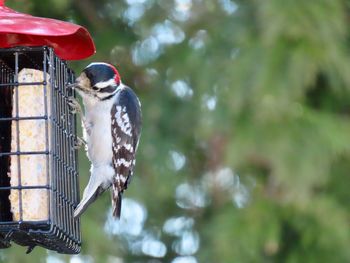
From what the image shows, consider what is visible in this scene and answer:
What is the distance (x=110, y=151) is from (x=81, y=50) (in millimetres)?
798

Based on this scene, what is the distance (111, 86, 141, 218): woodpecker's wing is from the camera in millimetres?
6547

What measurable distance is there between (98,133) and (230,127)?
10.7 feet

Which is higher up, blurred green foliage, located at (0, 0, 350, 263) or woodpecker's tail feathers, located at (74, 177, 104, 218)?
woodpecker's tail feathers, located at (74, 177, 104, 218)

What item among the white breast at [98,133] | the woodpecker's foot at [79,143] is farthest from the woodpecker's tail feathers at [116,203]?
the woodpecker's foot at [79,143]

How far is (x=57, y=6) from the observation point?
9398mm

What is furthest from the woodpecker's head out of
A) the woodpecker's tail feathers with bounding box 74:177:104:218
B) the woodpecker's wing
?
the woodpecker's tail feathers with bounding box 74:177:104:218

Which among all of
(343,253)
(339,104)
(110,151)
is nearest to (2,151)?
(110,151)

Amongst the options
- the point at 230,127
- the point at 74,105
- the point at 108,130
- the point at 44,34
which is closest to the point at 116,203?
the point at 108,130

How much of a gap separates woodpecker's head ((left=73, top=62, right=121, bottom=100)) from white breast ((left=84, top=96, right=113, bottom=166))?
0.07m

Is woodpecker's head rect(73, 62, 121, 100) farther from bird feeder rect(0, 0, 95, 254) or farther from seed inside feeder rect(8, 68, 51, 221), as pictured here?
seed inside feeder rect(8, 68, 51, 221)

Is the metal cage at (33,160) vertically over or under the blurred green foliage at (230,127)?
over

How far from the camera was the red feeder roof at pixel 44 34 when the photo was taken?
5.50m

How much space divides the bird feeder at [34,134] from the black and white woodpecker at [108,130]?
14.3 inches

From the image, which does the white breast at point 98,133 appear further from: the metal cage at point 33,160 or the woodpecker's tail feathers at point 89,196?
the metal cage at point 33,160
